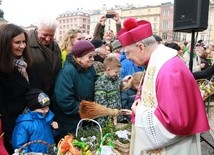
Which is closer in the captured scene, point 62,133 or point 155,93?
point 155,93

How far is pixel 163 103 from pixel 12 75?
164cm

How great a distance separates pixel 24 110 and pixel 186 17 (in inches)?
114

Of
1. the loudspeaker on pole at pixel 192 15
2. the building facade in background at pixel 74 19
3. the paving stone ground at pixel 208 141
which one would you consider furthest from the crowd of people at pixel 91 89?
the building facade in background at pixel 74 19

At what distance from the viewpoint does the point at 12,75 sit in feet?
9.46

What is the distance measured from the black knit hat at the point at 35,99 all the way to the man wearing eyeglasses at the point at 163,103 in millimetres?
1185

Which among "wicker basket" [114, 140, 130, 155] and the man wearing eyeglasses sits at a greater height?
the man wearing eyeglasses

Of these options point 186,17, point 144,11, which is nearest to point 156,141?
point 186,17

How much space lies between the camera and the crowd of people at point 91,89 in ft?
6.38

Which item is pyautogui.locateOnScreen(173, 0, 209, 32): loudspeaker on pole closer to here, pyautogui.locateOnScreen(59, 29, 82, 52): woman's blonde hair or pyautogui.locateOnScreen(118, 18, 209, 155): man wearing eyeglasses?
pyautogui.locateOnScreen(59, 29, 82, 52): woman's blonde hair

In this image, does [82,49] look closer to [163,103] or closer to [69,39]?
[69,39]

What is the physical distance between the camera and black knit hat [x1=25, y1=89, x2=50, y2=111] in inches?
117

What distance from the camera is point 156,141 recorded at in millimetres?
1988

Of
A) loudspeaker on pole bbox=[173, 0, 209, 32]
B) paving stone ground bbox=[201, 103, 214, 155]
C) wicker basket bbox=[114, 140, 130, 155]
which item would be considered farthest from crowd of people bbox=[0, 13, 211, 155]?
paving stone ground bbox=[201, 103, 214, 155]

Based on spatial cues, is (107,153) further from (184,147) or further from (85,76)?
(85,76)
